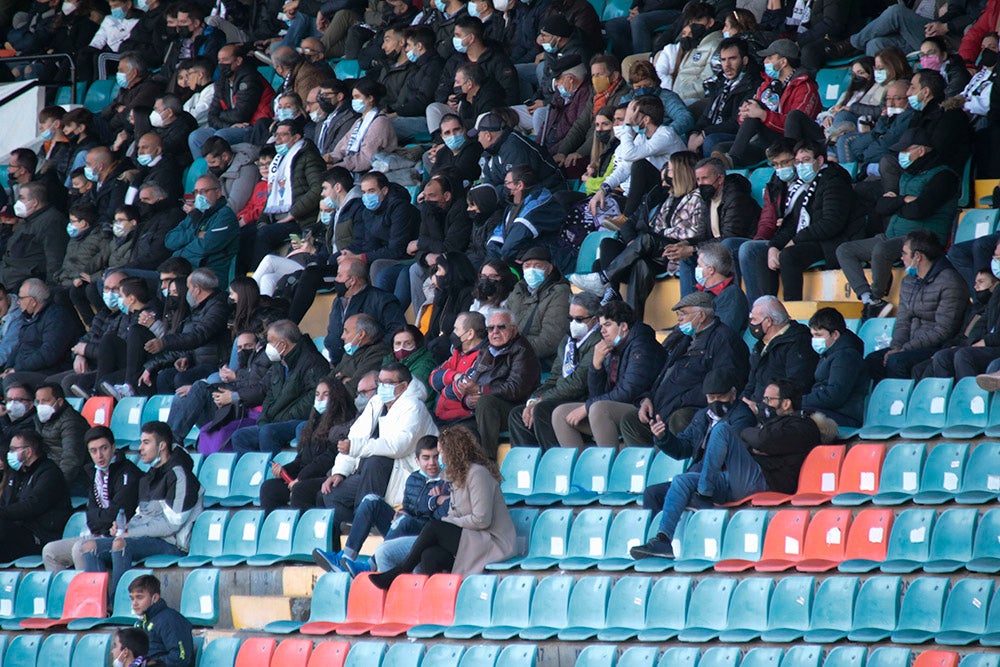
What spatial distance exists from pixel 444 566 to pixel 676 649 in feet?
5.32

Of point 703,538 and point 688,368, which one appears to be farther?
point 688,368

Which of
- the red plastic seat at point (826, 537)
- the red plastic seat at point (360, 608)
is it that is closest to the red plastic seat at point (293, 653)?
the red plastic seat at point (360, 608)

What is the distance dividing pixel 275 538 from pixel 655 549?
7.80 ft

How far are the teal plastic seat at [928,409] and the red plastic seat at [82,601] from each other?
4.42 meters

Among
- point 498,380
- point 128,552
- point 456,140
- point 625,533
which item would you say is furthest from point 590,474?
point 456,140

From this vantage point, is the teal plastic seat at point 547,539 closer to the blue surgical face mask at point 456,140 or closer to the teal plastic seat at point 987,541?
the teal plastic seat at point 987,541

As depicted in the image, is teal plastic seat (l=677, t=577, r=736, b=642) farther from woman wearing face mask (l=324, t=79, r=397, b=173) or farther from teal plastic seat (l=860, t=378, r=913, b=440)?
woman wearing face mask (l=324, t=79, r=397, b=173)

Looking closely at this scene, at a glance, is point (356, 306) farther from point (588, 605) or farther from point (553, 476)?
point (588, 605)

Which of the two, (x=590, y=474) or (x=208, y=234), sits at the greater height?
(x=590, y=474)

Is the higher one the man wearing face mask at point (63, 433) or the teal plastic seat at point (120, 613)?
the teal plastic seat at point (120, 613)

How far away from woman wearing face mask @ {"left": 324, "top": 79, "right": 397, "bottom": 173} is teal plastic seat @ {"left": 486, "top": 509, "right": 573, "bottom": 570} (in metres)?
4.69

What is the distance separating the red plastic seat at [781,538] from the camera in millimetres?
8242

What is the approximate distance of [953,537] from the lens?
25.9 feet

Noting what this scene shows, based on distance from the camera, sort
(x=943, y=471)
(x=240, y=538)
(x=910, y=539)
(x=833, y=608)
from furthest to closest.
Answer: (x=240, y=538), (x=943, y=471), (x=910, y=539), (x=833, y=608)
